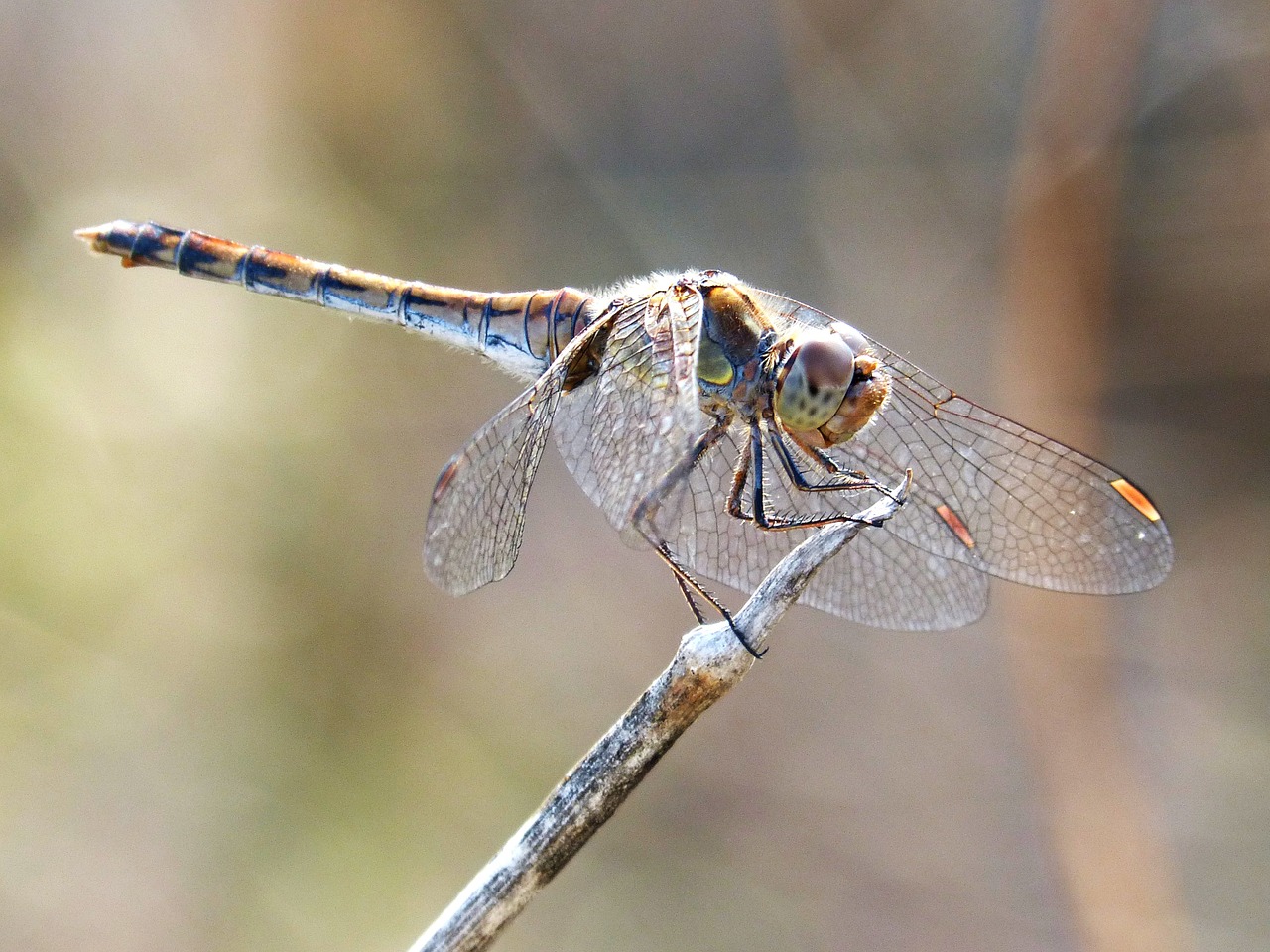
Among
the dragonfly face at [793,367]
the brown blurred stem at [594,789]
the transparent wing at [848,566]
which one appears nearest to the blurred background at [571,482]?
the transparent wing at [848,566]

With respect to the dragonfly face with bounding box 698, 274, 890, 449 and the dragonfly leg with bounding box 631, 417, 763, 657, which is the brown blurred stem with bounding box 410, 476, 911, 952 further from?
the dragonfly face with bounding box 698, 274, 890, 449

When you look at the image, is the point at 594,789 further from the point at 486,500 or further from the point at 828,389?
the point at 828,389

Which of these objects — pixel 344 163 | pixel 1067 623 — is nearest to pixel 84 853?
pixel 344 163

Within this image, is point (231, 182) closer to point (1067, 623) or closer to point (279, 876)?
point (279, 876)

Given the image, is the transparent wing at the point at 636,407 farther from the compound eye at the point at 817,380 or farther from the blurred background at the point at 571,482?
the blurred background at the point at 571,482

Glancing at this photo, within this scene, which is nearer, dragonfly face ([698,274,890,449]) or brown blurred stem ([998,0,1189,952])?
dragonfly face ([698,274,890,449])

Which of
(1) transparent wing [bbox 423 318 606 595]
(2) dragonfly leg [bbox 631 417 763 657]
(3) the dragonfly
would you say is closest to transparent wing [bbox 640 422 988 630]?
(3) the dragonfly
